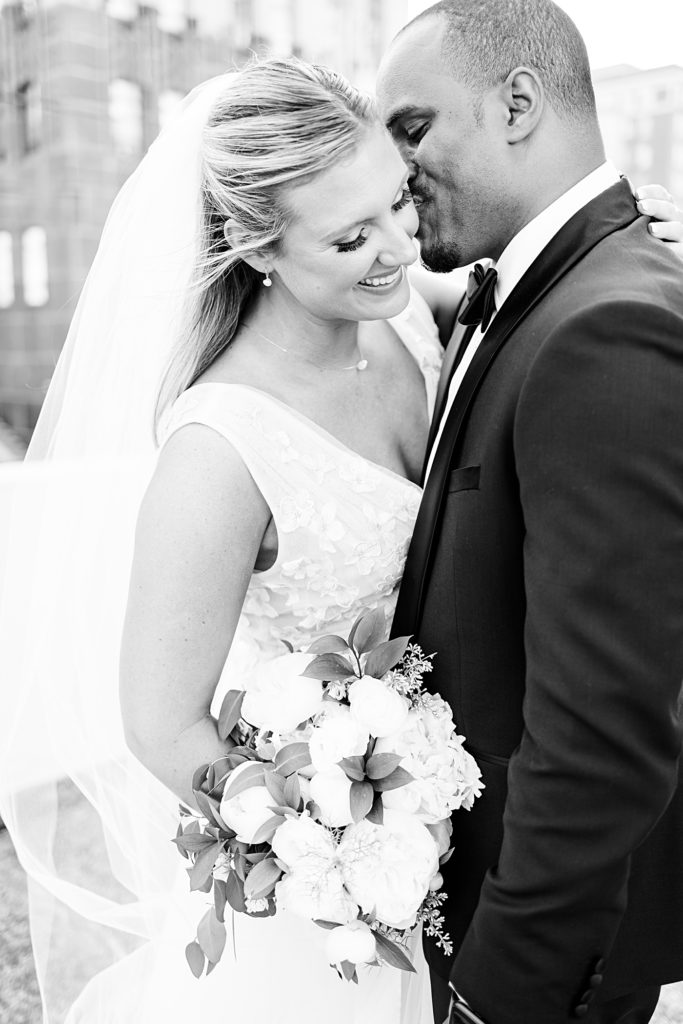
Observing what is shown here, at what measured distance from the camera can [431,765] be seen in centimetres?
121

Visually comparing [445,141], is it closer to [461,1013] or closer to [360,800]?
[360,800]

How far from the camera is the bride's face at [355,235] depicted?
138cm

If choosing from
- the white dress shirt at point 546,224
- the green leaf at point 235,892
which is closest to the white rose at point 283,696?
the green leaf at point 235,892

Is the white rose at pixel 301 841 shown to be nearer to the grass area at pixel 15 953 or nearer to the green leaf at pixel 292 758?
the green leaf at pixel 292 758

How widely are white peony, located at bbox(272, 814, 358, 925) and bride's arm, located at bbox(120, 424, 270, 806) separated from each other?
9.9 inches

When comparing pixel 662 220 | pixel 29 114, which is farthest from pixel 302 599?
pixel 29 114

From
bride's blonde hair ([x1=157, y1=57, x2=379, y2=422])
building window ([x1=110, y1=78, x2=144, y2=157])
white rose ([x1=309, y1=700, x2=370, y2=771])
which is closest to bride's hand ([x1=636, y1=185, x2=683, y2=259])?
bride's blonde hair ([x1=157, y1=57, x2=379, y2=422])

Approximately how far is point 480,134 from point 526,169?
9cm

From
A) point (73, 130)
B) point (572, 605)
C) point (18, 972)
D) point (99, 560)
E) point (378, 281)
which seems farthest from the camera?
point (73, 130)

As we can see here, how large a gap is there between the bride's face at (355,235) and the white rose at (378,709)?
66 centimetres

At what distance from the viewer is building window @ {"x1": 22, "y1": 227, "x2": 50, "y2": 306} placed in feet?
16.4

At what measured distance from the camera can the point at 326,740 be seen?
45.9 inches

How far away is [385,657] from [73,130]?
4701mm

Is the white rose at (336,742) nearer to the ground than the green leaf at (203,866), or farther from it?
farther from it
